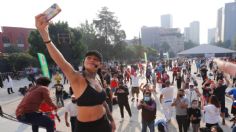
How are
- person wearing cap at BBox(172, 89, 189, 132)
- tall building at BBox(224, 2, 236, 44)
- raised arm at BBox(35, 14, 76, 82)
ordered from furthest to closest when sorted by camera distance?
tall building at BBox(224, 2, 236, 44)
person wearing cap at BBox(172, 89, 189, 132)
raised arm at BBox(35, 14, 76, 82)

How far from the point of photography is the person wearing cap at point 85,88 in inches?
98.2

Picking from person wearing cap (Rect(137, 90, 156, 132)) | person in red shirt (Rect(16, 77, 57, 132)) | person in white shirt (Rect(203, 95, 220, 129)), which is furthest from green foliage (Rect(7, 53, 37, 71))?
person in red shirt (Rect(16, 77, 57, 132))

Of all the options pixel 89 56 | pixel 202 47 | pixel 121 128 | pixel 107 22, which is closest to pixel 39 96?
pixel 89 56

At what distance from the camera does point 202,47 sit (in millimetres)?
Result: 67188

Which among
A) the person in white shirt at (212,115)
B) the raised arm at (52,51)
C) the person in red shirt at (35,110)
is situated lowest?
the person in white shirt at (212,115)

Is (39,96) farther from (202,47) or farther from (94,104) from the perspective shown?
(202,47)

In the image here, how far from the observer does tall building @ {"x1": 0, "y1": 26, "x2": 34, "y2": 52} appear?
59.4 metres

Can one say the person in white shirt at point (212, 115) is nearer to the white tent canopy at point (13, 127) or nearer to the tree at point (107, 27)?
the white tent canopy at point (13, 127)

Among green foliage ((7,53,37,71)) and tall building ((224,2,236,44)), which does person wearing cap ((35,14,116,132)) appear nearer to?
green foliage ((7,53,37,71))

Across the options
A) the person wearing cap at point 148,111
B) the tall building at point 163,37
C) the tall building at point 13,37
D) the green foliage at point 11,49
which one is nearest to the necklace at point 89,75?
the person wearing cap at point 148,111

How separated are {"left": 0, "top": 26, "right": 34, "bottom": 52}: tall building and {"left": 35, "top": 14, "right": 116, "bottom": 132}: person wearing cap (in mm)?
59705

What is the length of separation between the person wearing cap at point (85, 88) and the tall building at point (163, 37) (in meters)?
168

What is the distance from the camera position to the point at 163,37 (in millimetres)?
175125

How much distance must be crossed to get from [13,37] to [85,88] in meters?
64.4
